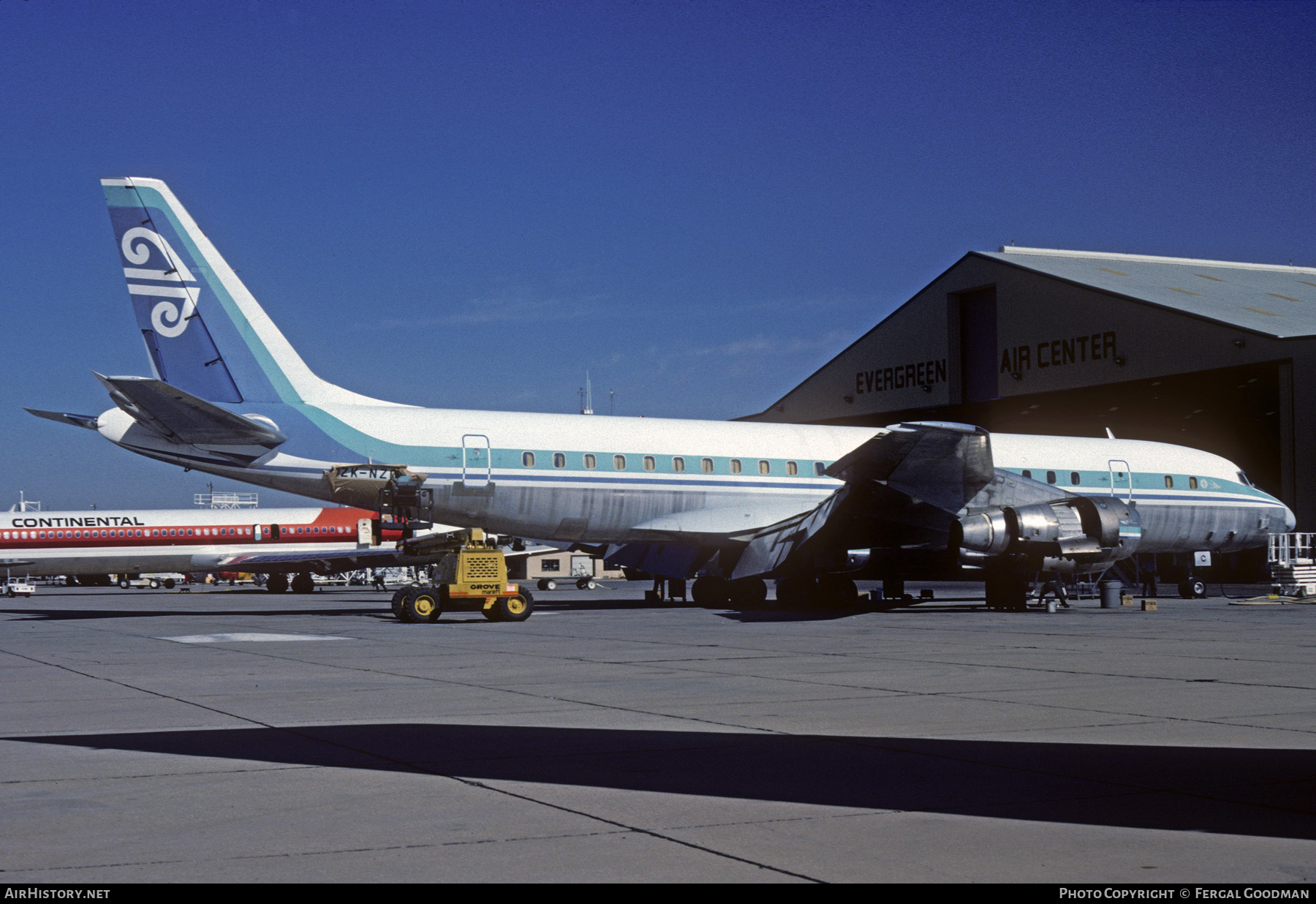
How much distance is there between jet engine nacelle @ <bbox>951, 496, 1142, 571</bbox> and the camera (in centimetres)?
2414

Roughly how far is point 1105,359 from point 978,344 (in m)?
5.94

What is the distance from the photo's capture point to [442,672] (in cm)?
1330

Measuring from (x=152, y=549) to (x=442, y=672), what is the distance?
5019 cm

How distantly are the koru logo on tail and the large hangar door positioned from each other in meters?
32.0

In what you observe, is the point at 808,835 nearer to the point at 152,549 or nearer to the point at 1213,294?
the point at 1213,294

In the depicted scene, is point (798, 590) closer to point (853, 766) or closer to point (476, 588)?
point (476, 588)

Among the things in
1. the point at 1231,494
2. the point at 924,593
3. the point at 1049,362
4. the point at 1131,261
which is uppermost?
the point at 1131,261

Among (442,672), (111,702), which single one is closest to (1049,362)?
(442,672)

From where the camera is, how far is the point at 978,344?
47.5 metres

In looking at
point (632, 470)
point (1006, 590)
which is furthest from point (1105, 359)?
point (632, 470)

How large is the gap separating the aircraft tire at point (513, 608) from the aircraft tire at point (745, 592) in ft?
20.1

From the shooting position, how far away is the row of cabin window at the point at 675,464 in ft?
81.9

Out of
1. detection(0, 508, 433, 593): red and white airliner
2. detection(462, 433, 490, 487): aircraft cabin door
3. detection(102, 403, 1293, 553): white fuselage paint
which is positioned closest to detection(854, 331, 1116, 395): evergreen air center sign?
detection(102, 403, 1293, 553): white fuselage paint

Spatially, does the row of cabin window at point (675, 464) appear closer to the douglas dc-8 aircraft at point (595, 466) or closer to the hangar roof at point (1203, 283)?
the douglas dc-8 aircraft at point (595, 466)
